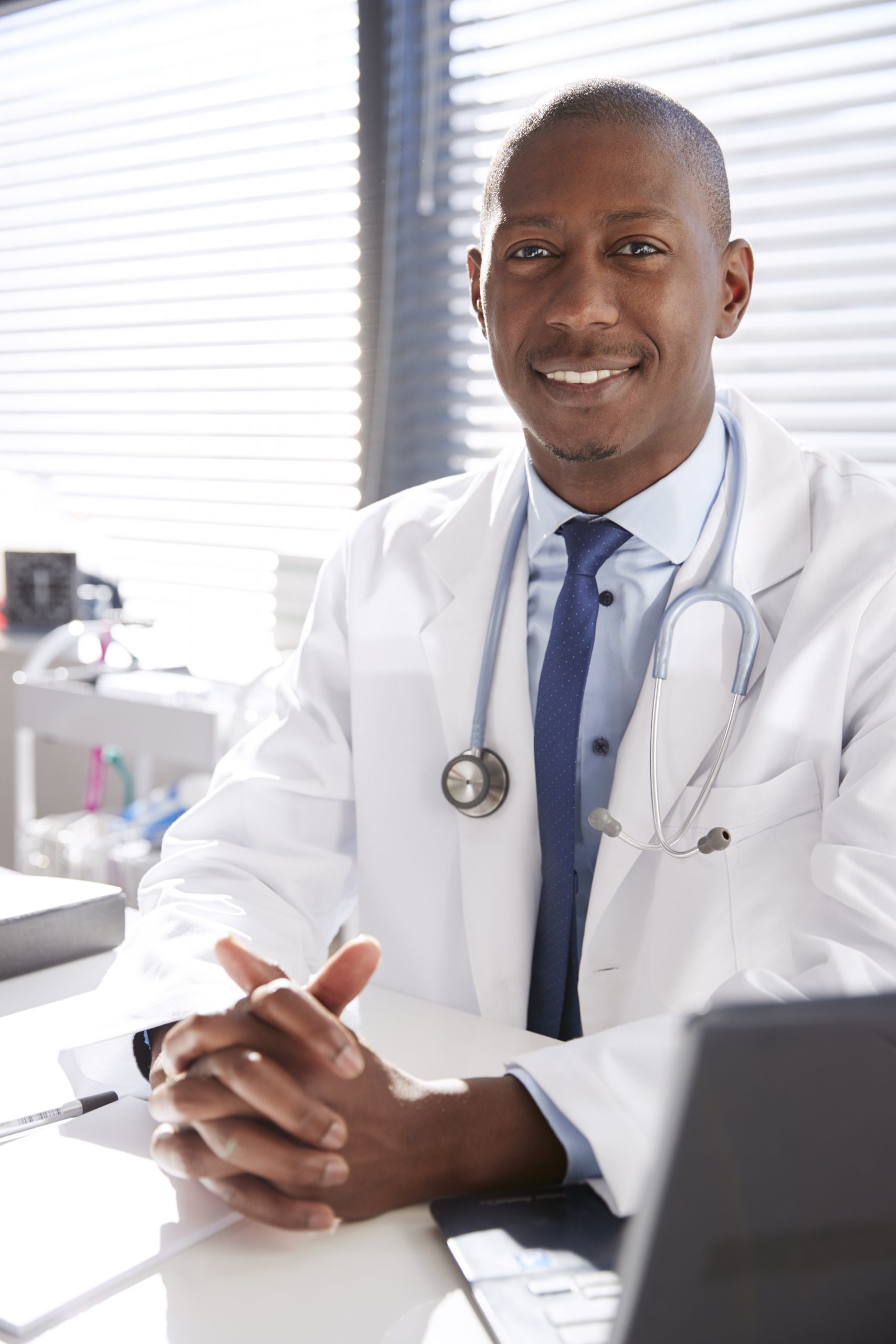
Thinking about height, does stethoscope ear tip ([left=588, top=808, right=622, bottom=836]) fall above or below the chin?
below

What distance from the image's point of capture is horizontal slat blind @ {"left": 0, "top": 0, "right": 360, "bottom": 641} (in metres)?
2.37

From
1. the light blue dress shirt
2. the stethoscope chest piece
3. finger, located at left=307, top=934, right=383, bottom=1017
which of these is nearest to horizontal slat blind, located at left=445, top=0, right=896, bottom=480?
the light blue dress shirt

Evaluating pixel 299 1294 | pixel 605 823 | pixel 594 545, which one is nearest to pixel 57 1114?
pixel 299 1294

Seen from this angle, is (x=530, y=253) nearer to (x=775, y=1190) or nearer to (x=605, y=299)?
(x=605, y=299)

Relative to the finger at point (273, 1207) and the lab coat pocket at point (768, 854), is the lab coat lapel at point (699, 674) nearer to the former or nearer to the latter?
the lab coat pocket at point (768, 854)

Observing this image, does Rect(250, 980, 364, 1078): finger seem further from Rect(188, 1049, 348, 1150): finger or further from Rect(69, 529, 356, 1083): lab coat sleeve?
Rect(69, 529, 356, 1083): lab coat sleeve

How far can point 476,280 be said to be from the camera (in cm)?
140

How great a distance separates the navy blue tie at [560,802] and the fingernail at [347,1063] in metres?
0.46

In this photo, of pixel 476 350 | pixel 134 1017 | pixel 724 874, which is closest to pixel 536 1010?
pixel 724 874

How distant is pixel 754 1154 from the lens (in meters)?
0.37

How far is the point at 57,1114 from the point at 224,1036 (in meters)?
0.14

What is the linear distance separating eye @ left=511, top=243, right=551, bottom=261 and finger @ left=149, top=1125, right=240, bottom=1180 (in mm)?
873

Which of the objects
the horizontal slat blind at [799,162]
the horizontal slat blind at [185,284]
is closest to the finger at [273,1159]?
the horizontal slat blind at [799,162]

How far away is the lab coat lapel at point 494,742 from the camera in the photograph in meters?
1.14
